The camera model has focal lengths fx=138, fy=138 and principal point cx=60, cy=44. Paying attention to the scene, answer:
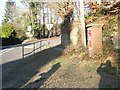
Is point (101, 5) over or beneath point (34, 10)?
beneath

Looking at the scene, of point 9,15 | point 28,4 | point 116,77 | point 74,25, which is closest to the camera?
point 116,77

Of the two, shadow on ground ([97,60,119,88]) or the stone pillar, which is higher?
the stone pillar

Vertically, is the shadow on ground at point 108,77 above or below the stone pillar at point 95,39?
below

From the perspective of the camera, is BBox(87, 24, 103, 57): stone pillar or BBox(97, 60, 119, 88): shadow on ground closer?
BBox(97, 60, 119, 88): shadow on ground

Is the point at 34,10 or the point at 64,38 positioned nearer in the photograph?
the point at 64,38

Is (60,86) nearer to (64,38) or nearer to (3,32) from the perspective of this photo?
(64,38)

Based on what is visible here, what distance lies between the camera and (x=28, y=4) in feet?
114

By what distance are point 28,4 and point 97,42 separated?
31.1 meters

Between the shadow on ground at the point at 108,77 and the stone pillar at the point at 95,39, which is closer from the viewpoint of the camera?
the shadow on ground at the point at 108,77

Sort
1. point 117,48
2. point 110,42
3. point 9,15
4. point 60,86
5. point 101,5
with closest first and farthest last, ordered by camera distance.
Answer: point 60,86 < point 117,48 < point 110,42 < point 101,5 < point 9,15

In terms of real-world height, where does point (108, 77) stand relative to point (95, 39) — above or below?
below

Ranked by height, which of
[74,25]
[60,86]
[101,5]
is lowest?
[60,86]

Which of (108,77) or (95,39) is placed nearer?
(108,77)

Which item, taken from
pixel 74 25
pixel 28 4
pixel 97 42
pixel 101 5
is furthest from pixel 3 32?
pixel 97 42
